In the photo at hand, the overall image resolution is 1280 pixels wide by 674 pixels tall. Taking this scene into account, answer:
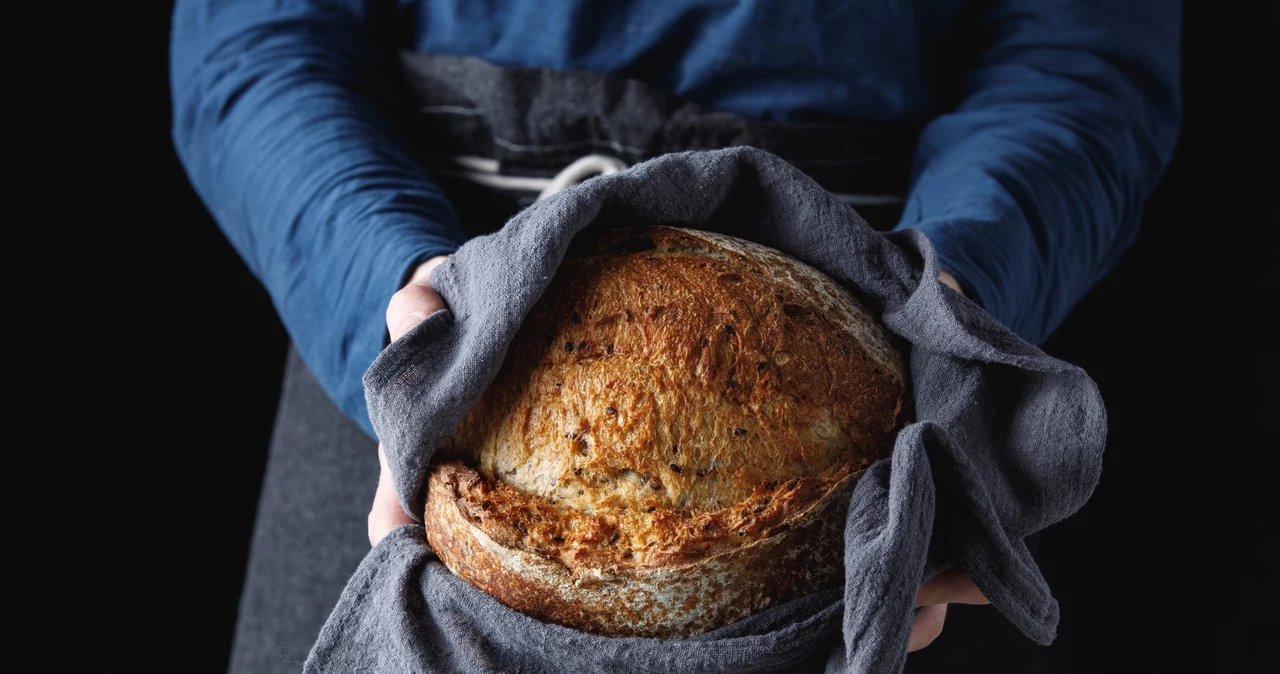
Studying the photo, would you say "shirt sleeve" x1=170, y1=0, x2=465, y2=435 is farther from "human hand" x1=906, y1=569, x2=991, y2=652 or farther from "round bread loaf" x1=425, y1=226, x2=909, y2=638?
"human hand" x1=906, y1=569, x2=991, y2=652

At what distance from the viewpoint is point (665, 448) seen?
0.74 meters

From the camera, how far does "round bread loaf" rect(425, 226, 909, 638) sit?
71 cm

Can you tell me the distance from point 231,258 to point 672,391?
1538mm

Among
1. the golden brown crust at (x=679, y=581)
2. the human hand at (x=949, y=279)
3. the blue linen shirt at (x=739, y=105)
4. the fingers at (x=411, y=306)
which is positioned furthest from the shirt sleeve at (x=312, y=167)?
the human hand at (x=949, y=279)

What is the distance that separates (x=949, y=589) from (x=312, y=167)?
2.62 feet

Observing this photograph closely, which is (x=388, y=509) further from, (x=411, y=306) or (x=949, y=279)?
(x=949, y=279)

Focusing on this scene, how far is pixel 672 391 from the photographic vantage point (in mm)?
749

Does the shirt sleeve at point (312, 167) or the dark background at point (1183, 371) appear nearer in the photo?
the shirt sleeve at point (312, 167)

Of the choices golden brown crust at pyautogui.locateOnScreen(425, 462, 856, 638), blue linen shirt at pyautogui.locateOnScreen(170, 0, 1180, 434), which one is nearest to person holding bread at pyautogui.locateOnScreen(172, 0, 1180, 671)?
blue linen shirt at pyautogui.locateOnScreen(170, 0, 1180, 434)

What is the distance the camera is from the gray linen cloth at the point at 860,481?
2.25ft

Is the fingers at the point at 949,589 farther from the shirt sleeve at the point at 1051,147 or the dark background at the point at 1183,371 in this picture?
the dark background at the point at 1183,371

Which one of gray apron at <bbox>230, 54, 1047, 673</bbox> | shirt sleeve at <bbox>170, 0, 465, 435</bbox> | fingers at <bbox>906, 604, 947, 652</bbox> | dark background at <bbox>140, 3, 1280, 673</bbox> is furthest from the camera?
dark background at <bbox>140, 3, 1280, 673</bbox>

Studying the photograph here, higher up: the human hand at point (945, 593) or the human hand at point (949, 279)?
the human hand at point (949, 279)

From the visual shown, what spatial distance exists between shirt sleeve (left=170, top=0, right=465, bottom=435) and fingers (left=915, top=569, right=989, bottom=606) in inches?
21.6
